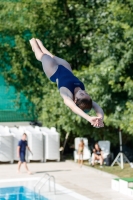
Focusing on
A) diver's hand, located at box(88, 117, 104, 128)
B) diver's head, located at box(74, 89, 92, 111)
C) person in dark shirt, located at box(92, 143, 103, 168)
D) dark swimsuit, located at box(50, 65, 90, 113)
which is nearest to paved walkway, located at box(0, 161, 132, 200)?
person in dark shirt, located at box(92, 143, 103, 168)

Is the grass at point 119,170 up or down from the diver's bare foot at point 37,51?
down

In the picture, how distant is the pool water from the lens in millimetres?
14617

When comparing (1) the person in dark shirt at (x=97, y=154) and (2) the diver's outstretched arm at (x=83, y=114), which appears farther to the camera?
(1) the person in dark shirt at (x=97, y=154)

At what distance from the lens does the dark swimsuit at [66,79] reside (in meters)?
7.73

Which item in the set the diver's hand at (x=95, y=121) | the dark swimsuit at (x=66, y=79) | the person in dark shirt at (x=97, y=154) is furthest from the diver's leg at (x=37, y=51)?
the person in dark shirt at (x=97, y=154)

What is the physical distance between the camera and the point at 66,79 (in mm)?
7875

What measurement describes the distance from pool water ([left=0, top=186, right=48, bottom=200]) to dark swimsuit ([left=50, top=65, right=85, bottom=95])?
6839mm

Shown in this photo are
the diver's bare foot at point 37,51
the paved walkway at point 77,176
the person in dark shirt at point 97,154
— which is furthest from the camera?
the person in dark shirt at point 97,154

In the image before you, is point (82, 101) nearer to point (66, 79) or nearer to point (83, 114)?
point (83, 114)

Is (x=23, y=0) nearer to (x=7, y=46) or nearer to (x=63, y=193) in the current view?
(x=7, y=46)

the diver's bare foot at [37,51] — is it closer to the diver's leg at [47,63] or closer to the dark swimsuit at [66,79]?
the diver's leg at [47,63]

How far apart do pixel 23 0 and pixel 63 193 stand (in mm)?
9839

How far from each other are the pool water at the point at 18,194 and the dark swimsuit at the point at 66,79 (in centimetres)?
684

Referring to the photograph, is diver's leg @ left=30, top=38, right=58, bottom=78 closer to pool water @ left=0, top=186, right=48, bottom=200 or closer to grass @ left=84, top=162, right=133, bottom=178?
pool water @ left=0, top=186, right=48, bottom=200
